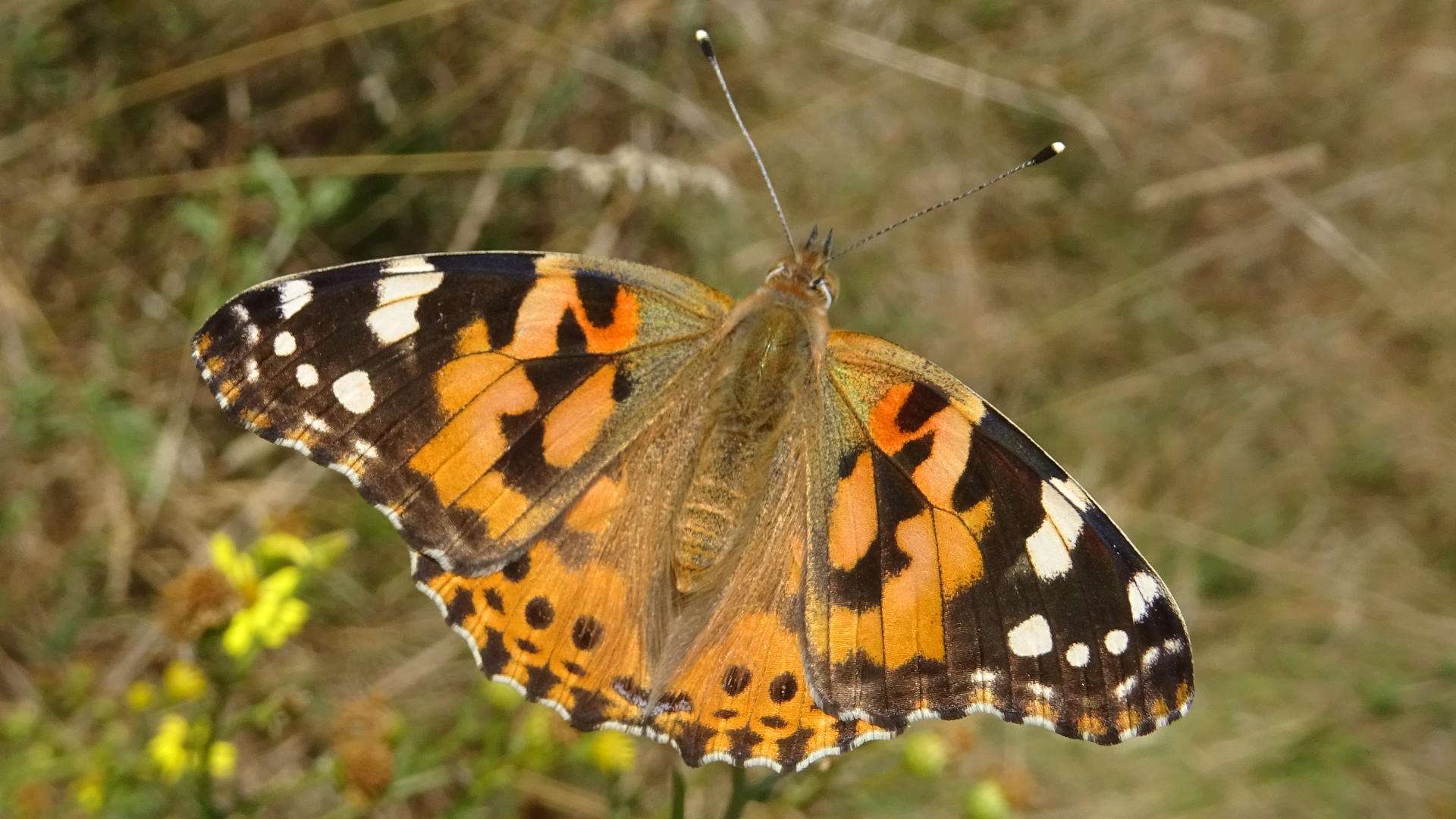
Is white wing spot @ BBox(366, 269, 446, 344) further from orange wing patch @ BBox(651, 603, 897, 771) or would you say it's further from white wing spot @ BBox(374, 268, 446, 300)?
orange wing patch @ BBox(651, 603, 897, 771)

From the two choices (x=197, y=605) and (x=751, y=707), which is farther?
(x=197, y=605)

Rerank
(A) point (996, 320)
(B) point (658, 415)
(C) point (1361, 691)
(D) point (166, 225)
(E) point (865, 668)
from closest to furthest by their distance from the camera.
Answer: (E) point (865, 668) < (B) point (658, 415) < (D) point (166, 225) < (C) point (1361, 691) < (A) point (996, 320)

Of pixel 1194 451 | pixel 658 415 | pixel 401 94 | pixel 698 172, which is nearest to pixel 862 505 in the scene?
pixel 658 415

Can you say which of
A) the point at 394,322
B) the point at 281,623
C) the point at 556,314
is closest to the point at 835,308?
the point at 556,314

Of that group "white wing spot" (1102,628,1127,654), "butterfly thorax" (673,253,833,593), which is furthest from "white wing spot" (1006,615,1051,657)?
"butterfly thorax" (673,253,833,593)

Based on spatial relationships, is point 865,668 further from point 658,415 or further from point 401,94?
point 401,94

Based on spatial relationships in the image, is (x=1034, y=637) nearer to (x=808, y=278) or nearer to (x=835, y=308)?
(x=808, y=278)
